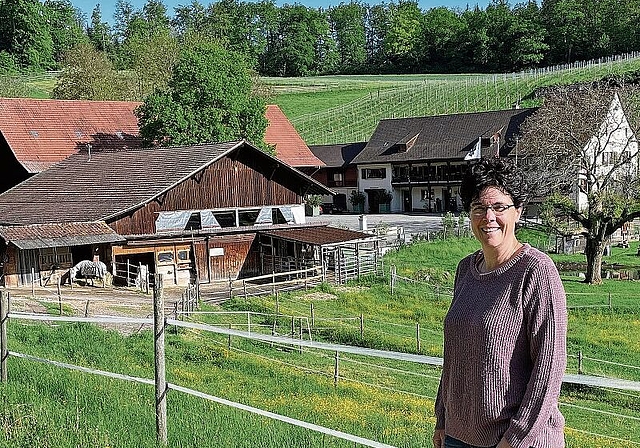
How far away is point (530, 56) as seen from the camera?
365 feet

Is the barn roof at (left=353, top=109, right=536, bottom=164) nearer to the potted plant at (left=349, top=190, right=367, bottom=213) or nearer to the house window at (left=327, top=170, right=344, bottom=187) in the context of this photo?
the house window at (left=327, top=170, right=344, bottom=187)

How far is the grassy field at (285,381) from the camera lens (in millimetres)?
6711

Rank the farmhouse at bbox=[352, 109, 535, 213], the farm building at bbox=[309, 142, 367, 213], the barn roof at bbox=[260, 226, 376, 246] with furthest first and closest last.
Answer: the farm building at bbox=[309, 142, 367, 213], the farmhouse at bbox=[352, 109, 535, 213], the barn roof at bbox=[260, 226, 376, 246]

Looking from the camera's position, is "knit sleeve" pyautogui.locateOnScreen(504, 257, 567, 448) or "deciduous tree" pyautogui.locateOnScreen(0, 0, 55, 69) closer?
"knit sleeve" pyautogui.locateOnScreen(504, 257, 567, 448)

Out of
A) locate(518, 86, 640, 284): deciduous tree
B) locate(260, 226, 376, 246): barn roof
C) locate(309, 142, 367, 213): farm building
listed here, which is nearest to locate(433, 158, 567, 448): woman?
locate(260, 226, 376, 246): barn roof

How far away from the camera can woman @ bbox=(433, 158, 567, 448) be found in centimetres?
360

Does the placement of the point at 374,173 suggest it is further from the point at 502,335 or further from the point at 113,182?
the point at 502,335

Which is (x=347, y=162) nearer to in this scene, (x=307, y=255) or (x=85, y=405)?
(x=307, y=255)

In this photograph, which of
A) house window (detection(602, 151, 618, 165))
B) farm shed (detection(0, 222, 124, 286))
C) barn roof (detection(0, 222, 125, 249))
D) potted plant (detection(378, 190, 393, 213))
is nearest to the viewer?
barn roof (detection(0, 222, 125, 249))

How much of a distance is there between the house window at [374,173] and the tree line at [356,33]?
4502 cm

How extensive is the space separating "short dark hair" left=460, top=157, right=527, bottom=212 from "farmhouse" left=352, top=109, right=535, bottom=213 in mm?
51922

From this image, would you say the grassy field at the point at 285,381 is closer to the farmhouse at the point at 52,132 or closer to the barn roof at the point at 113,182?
the barn roof at the point at 113,182

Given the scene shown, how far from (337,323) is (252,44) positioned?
10369 cm

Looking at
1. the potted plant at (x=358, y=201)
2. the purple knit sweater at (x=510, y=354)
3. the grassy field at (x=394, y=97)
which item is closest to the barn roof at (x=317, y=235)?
the purple knit sweater at (x=510, y=354)
